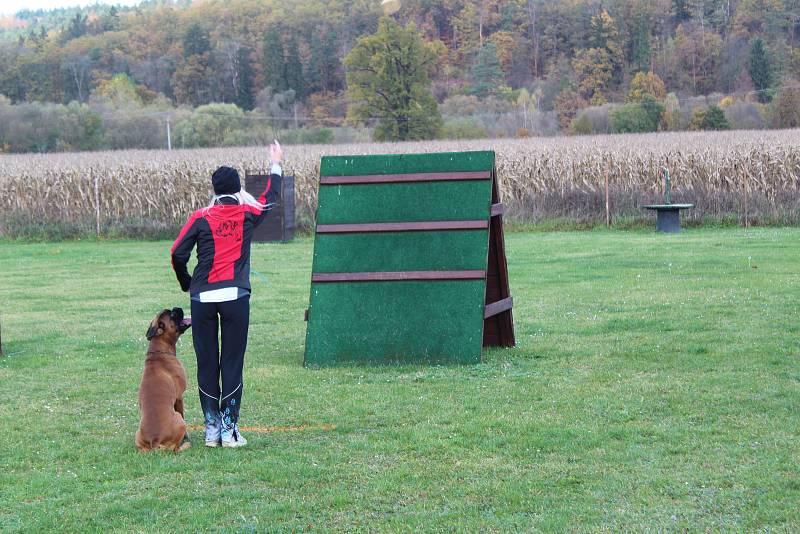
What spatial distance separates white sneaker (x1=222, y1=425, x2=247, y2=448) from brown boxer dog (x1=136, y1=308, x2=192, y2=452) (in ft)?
0.81

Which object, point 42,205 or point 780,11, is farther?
point 780,11

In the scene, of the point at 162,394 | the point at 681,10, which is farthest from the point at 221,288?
the point at 681,10

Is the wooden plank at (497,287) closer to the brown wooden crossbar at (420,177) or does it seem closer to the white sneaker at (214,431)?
the brown wooden crossbar at (420,177)

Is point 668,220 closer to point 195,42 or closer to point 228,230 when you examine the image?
point 228,230

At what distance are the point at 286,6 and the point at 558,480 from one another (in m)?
133

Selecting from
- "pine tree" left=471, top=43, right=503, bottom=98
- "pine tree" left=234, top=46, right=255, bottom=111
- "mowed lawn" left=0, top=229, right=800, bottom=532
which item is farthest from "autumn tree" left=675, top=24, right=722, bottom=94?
"mowed lawn" left=0, top=229, right=800, bottom=532

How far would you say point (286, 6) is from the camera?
133 m

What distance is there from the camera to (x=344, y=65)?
9594 centimetres

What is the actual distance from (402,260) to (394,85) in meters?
66.9

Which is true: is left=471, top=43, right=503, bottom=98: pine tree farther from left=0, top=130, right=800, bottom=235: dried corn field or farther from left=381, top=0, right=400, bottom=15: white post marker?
left=0, top=130, right=800, bottom=235: dried corn field

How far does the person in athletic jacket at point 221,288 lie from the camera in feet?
22.0

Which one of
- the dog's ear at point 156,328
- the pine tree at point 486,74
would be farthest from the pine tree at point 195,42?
the dog's ear at point 156,328

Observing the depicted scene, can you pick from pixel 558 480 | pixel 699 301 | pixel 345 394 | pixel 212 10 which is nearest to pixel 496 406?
pixel 345 394

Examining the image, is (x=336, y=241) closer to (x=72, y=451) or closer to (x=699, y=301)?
(x=72, y=451)
